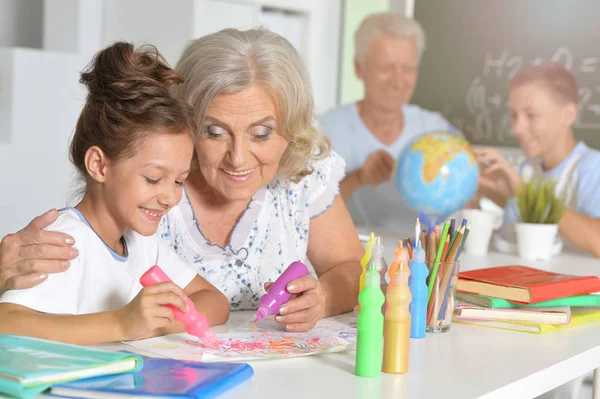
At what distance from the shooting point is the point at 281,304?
4.87 ft

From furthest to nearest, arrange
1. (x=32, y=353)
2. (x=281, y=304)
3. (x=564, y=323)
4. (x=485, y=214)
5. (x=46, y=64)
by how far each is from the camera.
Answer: (x=46, y=64) → (x=485, y=214) → (x=564, y=323) → (x=281, y=304) → (x=32, y=353)

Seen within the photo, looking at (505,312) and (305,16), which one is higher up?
(305,16)

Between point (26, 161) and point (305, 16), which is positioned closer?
point (26, 161)

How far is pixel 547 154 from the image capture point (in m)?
3.09

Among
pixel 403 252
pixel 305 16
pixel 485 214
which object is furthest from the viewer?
pixel 305 16

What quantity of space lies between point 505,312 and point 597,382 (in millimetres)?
226

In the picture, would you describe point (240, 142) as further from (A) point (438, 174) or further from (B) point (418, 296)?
(A) point (438, 174)

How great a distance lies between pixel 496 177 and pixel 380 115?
83 centimetres

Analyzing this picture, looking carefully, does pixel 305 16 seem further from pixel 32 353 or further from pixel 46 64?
pixel 32 353

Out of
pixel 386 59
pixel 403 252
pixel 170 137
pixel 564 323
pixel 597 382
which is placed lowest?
pixel 597 382

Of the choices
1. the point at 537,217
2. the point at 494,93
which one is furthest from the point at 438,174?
the point at 494,93

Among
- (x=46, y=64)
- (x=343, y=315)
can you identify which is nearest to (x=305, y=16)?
(x=46, y=64)

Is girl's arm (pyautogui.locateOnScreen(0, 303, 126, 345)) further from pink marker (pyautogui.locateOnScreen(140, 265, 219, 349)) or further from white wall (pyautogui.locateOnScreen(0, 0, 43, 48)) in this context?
white wall (pyautogui.locateOnScreen(0, 0, 43, 48))

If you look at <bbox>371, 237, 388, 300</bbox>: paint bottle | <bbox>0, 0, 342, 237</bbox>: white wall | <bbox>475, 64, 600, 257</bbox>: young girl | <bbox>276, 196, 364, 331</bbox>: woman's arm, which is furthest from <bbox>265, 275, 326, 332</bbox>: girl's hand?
<bbox>0, 0, 342, 237</bbox>: white wall
